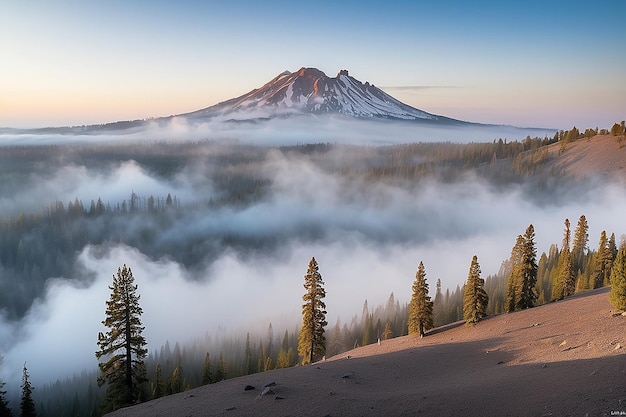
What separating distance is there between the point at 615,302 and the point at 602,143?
197137 millimetres

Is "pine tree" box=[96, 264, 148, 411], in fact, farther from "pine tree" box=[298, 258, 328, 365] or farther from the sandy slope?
"pine tree" box=[298, 258, 328, 365]

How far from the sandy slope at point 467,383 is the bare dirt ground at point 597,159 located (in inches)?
6582

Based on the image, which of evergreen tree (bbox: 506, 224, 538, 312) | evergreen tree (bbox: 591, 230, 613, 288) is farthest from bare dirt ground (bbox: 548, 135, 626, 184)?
evergreen tree (bbox: 506, 224, 538, 312)

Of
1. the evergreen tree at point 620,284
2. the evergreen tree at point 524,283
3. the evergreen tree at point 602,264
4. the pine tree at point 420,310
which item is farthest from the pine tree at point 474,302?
the evergreen tree at point 602,264

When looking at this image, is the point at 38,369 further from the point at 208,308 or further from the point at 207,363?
the point at 207,363

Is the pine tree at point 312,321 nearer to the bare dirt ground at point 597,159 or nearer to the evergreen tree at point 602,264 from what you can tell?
the evergreen tree at point 602,264

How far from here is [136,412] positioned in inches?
993

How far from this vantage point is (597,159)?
18062cm

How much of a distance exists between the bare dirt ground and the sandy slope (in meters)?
167

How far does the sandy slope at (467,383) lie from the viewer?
17.9 metres

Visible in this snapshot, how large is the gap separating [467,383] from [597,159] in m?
204

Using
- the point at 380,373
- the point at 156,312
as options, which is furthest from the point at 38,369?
the point at 380,373

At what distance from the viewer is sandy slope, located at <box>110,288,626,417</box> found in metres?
17.9

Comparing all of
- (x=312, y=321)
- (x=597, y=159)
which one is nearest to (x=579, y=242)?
(x=312, y=321)
